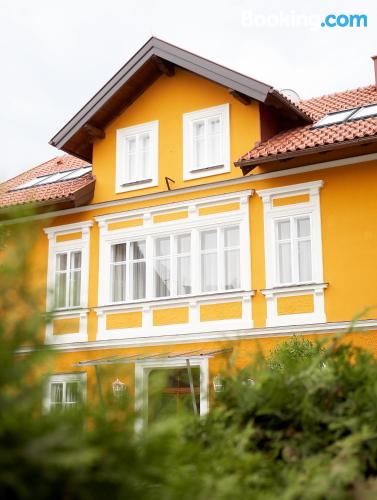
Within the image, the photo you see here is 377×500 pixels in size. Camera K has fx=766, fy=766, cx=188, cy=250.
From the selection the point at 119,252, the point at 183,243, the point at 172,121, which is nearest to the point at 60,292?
the point at 183,243

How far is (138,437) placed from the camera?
2.30 m

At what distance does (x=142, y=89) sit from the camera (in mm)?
17047

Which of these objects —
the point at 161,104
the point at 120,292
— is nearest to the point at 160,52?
the point at 161,104

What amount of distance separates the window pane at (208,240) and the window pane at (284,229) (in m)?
1.38

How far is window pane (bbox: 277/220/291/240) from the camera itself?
14.7 m

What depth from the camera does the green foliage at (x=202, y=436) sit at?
6.88 ft

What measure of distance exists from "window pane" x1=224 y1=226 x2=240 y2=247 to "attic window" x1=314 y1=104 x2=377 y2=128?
8.74ft

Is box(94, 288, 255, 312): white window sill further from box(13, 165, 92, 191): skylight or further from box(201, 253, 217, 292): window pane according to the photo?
box(13, 165, 92, 191): skylight

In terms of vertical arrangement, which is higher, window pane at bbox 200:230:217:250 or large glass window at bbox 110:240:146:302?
window pane at bbox 200:230:217:250

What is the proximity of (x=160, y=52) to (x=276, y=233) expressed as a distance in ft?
15.4

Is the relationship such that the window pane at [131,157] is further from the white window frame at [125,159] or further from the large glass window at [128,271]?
the large glass window at [128,271]

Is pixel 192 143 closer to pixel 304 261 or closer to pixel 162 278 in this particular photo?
pixel 162 278

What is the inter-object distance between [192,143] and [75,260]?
3748mm

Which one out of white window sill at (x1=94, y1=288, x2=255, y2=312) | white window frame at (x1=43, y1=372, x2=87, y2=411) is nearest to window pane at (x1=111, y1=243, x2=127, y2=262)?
white window sill at (x1=94, y1=288, x2=255, y2=312)
